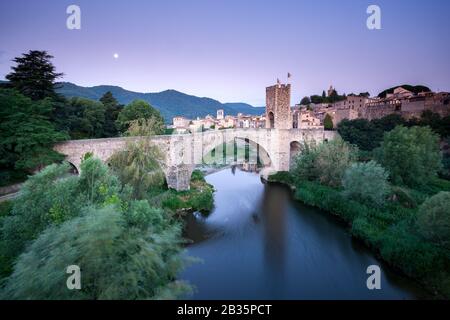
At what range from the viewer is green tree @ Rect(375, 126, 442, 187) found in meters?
15.1

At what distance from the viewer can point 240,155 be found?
31.3 meters

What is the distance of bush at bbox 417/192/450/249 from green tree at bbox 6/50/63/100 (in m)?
19.0

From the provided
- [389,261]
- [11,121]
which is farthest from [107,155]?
[389,261]

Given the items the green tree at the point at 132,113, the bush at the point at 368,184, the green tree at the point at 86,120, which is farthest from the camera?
the green tree at the point at 132,113

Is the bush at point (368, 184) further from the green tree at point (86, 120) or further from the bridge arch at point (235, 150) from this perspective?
the green tree at point (86, 120)

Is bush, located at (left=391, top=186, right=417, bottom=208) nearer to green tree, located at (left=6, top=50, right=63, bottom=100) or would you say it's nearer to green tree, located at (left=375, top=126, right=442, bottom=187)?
green tree, located at (left=375, top=126, right=442, bottom=187)

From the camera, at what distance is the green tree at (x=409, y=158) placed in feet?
49.6

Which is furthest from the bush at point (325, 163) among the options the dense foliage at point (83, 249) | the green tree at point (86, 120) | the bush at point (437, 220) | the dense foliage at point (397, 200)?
the green tree at point (86, 120)

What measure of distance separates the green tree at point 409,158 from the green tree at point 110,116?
2116cm

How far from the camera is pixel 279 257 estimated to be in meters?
10.0

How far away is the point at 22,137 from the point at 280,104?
1628 centimetres
